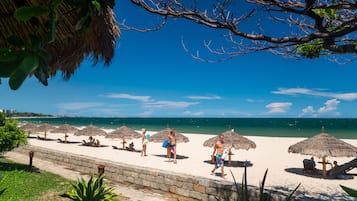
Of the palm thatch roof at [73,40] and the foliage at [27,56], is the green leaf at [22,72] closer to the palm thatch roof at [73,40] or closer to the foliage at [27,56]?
the foliage at [27,56]

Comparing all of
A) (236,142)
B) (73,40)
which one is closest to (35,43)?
(73,40)

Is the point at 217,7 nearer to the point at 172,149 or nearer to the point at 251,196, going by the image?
the point at 251,196

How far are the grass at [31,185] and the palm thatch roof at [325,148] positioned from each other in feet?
29.0

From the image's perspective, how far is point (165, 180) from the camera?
29.8 feet

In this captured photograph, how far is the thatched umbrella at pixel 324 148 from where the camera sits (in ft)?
33.8

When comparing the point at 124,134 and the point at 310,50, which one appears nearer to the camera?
the point at 310,50

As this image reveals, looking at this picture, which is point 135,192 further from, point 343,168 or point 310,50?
point 343,168

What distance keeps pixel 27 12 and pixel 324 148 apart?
11.7 metres

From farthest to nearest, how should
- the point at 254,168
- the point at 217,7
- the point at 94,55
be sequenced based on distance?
the point at 254,168
the point at 94,55
the point at 217,7

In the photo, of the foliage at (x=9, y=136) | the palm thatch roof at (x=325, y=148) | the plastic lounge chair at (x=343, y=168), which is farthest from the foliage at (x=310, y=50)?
the foliage at (x=9, y=136)

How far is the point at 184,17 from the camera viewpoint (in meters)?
3.77

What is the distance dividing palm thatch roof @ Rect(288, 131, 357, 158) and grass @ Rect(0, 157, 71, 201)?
8834 mm

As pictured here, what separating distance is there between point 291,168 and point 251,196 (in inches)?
272

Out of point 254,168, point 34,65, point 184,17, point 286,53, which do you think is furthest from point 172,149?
point 34,65
